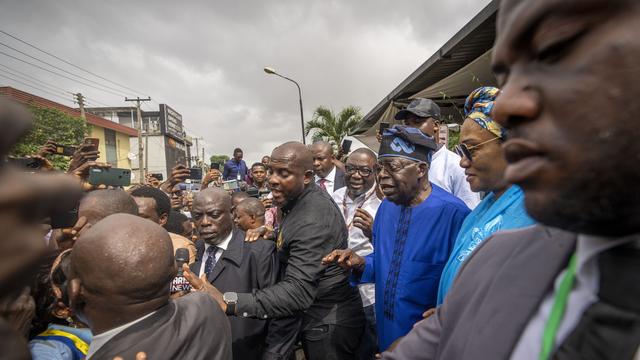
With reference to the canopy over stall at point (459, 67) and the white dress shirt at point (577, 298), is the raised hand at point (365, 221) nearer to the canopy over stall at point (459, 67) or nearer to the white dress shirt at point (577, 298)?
the white dress shirt at point (577, 298)

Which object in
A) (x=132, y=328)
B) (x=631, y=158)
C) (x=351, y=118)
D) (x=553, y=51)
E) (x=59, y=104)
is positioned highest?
(x=59, y=104)

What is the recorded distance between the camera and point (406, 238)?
8.25ft

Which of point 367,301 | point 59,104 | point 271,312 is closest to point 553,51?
point 271,312

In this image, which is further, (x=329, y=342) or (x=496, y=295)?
(x=329, y=342)

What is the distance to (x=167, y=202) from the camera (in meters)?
4.33

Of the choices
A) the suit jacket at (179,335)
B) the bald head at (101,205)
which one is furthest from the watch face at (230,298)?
the bald head at (101,205)

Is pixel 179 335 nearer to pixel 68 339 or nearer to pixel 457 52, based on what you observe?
pixel 68 339

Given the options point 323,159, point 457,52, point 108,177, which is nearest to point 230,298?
point 108,177

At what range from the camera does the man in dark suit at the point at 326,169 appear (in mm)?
5957

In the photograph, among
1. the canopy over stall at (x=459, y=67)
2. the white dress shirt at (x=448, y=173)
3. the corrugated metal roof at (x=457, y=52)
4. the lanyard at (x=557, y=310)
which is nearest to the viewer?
the lanyard at (x=557, y=310)

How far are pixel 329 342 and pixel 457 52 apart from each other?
A: 5.46 meters

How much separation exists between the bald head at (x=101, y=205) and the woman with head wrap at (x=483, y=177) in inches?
95.2

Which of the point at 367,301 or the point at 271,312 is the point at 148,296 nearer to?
the point at 271,312

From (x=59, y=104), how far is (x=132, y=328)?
1305 inches
